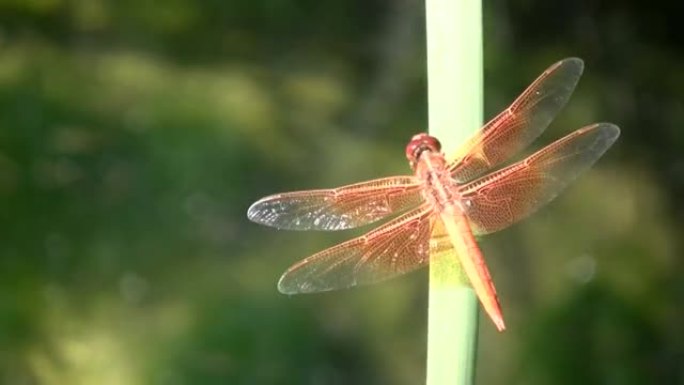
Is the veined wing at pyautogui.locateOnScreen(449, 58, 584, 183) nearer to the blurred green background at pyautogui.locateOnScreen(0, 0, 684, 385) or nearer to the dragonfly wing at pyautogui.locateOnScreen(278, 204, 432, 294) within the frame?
the dragonfly wing at pyautogui.locateOnScreen(278, 204, 432, 294)

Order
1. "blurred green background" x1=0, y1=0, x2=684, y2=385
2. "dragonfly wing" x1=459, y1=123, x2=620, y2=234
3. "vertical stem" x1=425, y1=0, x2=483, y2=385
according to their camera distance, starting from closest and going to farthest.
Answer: "vertical stem" x1=425, y1=0, x2=483, y2=385, "dragonfly wing" x1=459, y1=123, x2=620, y2=234, "blurred green background" x1=0, y1=0, x2=684, y2=385

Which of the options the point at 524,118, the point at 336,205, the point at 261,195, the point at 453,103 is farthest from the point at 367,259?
the point at 261,195

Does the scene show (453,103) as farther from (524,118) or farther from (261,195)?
(261,195)

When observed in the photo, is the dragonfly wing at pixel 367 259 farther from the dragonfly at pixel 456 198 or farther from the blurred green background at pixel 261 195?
the blurred green background at pixel 261 195

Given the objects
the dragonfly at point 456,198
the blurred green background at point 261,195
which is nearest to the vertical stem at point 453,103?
the dragonfly at point 456,198

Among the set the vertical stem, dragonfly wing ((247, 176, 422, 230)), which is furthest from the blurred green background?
the vertical stem

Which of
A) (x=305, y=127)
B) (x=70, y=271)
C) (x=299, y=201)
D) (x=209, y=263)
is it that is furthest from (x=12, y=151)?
(x=299, y=201)

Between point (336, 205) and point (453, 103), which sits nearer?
point (453, 103)
